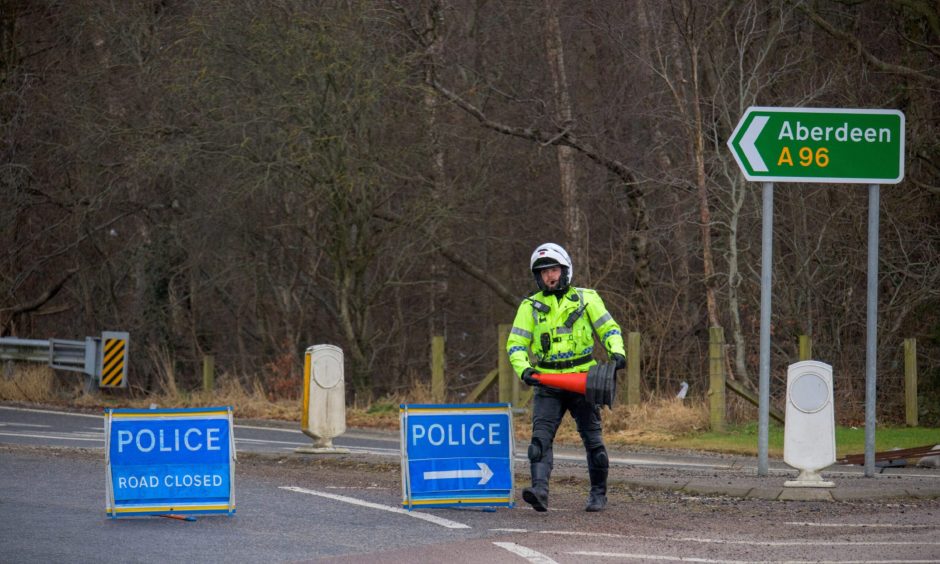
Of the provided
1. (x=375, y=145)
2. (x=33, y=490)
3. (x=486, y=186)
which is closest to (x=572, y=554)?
(x=33, y=490)

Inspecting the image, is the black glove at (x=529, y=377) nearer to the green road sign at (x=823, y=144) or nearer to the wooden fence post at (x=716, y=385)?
the green road sign at (x=823, y=144)

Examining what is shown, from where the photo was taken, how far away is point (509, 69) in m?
26.5

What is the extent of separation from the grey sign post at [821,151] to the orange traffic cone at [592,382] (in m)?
2.71

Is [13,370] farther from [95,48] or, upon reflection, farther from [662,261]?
[662,261]

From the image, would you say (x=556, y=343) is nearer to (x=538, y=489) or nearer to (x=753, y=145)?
(x=538, y=489)

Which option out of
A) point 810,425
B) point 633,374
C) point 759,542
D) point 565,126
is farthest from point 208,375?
point 759,542

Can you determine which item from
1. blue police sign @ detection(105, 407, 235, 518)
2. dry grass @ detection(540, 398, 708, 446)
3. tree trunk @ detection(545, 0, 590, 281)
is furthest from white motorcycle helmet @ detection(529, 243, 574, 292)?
tree trunk @ detection(545, 0, 590, 281)

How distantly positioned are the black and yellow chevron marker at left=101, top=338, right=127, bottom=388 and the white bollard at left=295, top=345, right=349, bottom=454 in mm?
12232

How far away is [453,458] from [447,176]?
51.7 feet

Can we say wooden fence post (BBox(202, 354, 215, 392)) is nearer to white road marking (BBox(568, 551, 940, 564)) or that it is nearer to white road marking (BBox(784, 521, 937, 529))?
white road marking (BBox(784, 521, 937, 529))

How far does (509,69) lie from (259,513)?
17.6m

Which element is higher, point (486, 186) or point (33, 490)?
point (486, 186)

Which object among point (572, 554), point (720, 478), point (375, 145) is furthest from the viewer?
point (375, 145)

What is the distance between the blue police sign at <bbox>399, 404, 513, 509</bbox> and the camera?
10.3 metres
